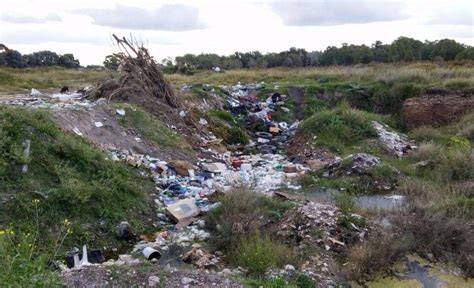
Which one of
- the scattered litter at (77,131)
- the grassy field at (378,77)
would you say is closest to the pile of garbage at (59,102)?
the scattered litter at (77,131)

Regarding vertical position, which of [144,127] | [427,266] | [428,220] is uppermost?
[144,127]

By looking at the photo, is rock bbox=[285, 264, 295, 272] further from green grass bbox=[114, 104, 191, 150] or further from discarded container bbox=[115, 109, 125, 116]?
discarded container bbox=[115, 109, 125, 116]

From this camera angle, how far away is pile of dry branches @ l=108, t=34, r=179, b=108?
11125 mm

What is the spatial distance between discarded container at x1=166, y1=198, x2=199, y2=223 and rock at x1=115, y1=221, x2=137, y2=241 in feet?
2.10

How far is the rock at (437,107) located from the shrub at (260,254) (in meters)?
9.29

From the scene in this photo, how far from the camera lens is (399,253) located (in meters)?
5.37

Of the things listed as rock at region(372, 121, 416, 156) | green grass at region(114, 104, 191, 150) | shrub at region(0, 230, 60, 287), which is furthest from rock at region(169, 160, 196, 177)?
shrub at region(0, 230, 60, 287)

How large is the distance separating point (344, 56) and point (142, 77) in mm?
22941

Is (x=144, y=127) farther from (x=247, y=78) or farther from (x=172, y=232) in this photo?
(x=247, y=78)

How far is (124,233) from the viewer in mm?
6027

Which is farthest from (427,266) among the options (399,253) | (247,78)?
(247,78)

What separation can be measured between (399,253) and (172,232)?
270cm

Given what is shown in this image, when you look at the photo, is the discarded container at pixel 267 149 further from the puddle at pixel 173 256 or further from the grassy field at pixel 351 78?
the puddle at pixel 173 256

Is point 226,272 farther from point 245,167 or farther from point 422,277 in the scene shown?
point 245,167
